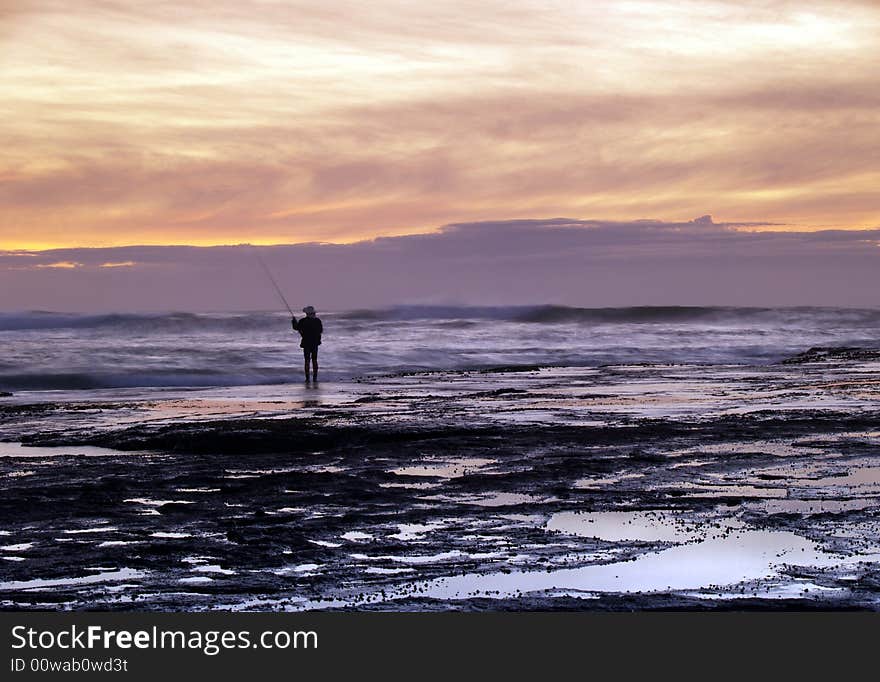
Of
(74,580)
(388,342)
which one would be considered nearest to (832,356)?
(388,342)

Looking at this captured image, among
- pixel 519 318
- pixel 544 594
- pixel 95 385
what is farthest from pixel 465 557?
pixel 519 318

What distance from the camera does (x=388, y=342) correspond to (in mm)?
44594

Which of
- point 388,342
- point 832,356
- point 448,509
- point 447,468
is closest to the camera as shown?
point 448,509

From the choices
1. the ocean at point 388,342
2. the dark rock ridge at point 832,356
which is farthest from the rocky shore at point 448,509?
→ the dark rock ridge at point 832,356

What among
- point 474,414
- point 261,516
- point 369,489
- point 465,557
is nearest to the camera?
point 465,557

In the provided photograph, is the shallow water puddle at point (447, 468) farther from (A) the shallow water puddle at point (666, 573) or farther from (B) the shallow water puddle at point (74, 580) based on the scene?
(B) the shallow water puddle at point (74, 580)

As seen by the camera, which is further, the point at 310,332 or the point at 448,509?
the point at 310,332

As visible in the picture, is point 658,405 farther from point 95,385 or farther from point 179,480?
point 95,385

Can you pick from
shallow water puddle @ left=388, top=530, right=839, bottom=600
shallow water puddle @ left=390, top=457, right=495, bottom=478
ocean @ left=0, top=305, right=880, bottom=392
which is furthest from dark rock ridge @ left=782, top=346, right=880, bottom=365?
shallow water puddle @ left=388, top=530, right=839, bottom=600

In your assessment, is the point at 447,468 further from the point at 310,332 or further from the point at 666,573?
the point at 310,332

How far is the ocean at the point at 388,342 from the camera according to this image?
3044cm

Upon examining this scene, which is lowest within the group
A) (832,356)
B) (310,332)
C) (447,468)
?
(832,356)

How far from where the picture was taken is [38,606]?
233 inches

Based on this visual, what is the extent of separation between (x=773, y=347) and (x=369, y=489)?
1394 inches
